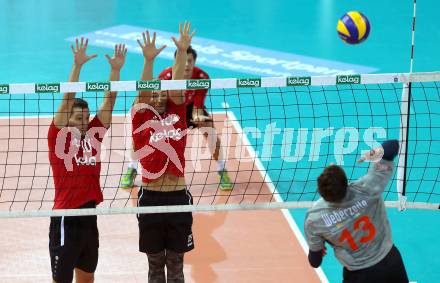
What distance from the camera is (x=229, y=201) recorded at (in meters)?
9.84

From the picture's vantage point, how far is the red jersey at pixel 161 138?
672cm

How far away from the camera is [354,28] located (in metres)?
10.1

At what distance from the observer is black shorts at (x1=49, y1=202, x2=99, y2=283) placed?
653 cm

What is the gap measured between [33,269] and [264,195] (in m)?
3.26

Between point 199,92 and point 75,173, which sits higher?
point 199,92

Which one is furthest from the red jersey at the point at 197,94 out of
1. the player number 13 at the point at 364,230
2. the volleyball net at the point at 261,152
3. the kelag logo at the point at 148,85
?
the player number 13 at the point at 364,230

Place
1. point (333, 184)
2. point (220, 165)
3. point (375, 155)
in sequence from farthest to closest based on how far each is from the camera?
point (220, 165)
point (375, 155)
point (333, 184)

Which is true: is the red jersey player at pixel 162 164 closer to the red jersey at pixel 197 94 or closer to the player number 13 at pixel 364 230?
the player number 13 at pixel 364 230

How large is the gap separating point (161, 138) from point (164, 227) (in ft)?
2.66

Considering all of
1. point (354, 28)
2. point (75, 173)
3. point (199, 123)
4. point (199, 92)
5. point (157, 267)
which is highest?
point (354, 28)

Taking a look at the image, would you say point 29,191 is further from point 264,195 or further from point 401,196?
point 401,196

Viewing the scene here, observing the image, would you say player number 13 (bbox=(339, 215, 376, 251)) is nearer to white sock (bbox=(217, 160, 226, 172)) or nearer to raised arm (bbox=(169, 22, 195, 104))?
raised arm (bbox=(169, 22, 195, 104))

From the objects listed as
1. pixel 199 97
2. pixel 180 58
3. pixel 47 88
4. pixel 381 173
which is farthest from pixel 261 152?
pixel 381 173

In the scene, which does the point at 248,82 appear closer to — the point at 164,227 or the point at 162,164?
the point at 162,164
